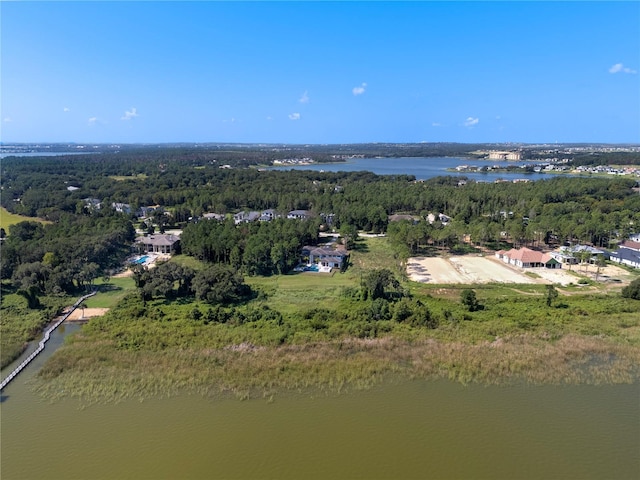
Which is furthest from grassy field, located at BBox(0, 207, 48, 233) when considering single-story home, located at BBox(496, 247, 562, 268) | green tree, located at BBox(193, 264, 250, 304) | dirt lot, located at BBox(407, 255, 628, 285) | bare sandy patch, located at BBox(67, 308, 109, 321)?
single-story home, located at BBox(496, 247, 562, 268)

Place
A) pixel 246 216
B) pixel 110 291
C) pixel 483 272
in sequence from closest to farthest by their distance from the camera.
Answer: pixel 110 291
pixel 483 272
pixel 246 216

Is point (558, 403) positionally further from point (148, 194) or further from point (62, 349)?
point (148, 194)

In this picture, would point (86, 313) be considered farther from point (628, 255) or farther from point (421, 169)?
point (421, 169)

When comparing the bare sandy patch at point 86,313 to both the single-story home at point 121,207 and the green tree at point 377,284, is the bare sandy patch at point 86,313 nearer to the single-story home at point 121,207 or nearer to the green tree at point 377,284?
the green tree at point 377,284

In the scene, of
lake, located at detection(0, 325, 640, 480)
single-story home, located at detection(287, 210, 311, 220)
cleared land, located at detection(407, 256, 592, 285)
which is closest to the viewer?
lake, located at detection(0, 325, 640, 480)

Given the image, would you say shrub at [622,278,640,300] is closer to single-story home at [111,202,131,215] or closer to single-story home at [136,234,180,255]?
single-story home at [136,234,180,255]

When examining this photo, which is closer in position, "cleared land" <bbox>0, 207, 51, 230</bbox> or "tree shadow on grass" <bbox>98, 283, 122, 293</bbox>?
"tree shadow on grass" <bbox>98, 283, 122, 293</bbox>

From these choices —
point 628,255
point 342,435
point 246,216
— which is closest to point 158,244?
point 246,216
